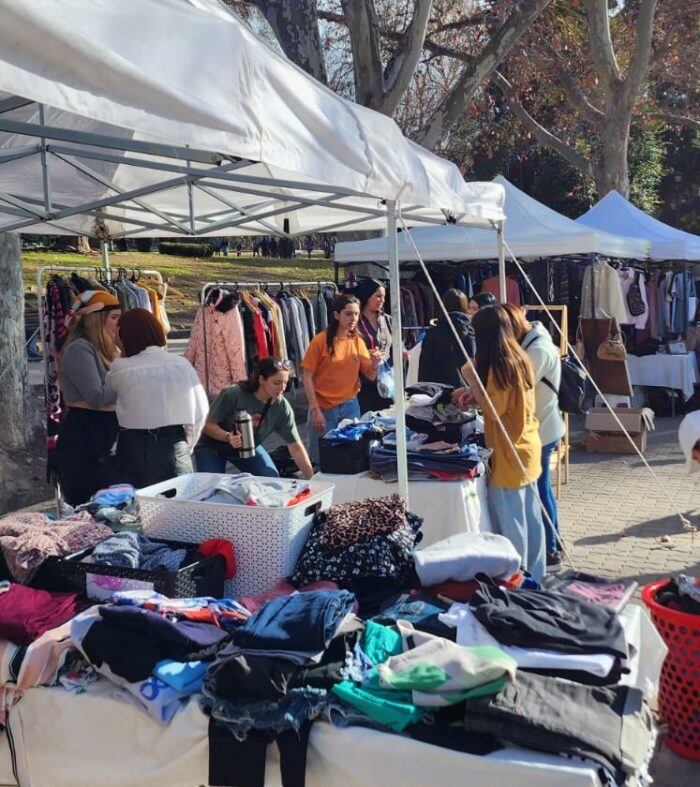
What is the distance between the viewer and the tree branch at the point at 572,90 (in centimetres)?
1733

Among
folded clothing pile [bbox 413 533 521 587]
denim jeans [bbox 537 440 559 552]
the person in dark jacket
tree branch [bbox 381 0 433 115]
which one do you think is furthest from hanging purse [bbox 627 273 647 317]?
folded clothing pile [bbox 413 533 521 587]

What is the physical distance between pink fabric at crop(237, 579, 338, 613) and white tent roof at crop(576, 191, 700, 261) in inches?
427

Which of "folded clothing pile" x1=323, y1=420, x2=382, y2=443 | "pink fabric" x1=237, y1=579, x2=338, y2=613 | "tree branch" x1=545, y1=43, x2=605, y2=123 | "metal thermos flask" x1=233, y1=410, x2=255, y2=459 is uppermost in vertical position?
"tree branch" x1=545, y1=43, x2=605, y2=123

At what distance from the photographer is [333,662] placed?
2098 mm

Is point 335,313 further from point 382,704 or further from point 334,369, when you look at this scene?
point 382,704

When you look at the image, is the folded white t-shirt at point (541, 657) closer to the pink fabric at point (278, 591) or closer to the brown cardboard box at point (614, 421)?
the pink fabric at point (278, 591)

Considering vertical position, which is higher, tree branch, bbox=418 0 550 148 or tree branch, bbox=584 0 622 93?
tree branch, bbox=584 0 622 93

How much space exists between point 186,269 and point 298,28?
15590 millimetres

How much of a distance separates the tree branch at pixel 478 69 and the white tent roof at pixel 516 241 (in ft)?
4.62

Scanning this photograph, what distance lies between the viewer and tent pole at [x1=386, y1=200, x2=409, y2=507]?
142 inches

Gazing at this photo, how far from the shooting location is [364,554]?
2652mm

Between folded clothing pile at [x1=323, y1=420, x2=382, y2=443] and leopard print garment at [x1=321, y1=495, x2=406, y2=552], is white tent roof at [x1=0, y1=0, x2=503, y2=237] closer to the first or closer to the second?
leopard print garment at [x1=321, y1=495, x2=406, y2=552]

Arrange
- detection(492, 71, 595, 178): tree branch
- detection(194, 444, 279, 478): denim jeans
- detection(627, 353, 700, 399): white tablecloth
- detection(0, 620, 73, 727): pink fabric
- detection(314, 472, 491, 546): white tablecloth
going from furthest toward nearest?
detection(492, 71, 595, 178): tree branch < detection(627, 353, 700, 399): white tablecloth < detection(194, 444, 279, 478): denim jeans < detection(314, 472, 491, 546): white tablecloth < detection(0, 620, 73, 727): pink fabric

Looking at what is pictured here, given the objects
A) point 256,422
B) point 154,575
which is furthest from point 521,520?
point 154,575
